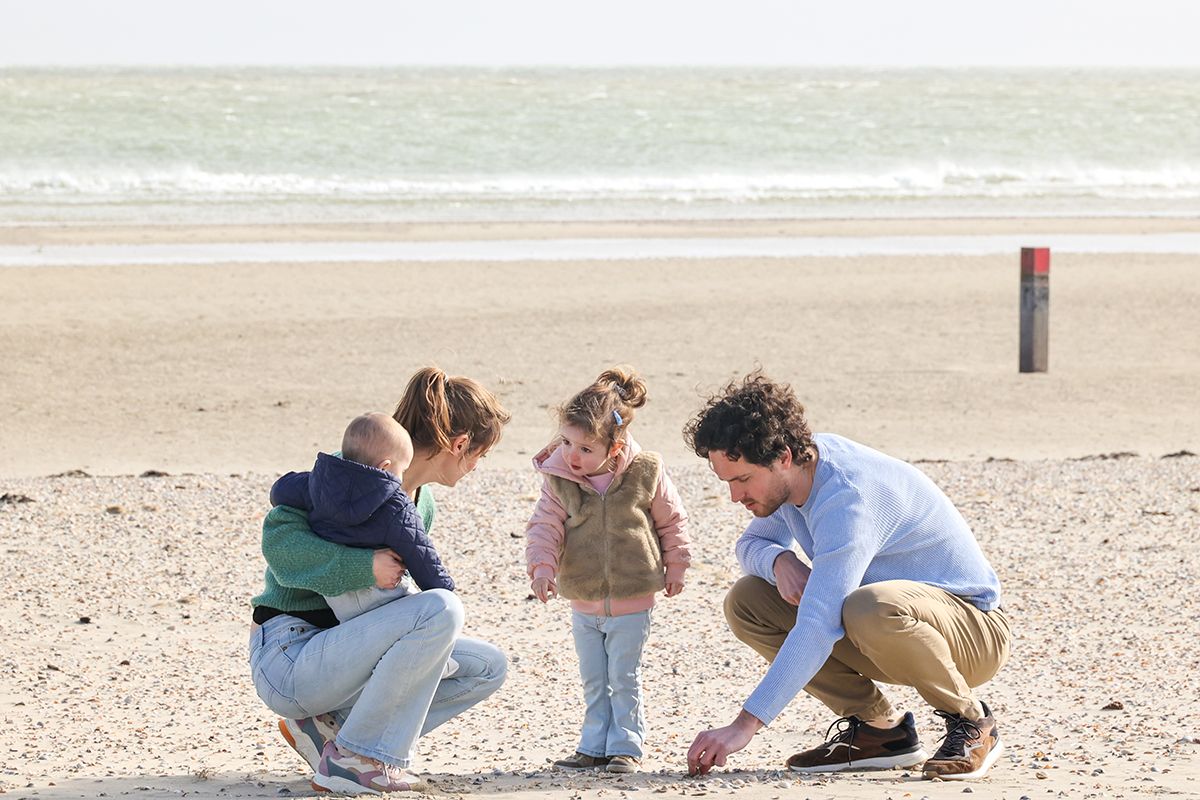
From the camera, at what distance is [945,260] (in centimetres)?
1883

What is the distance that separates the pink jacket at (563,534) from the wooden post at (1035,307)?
7416mm

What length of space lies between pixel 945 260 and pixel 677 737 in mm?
14775

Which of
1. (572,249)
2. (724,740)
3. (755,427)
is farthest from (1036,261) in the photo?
(572,249)

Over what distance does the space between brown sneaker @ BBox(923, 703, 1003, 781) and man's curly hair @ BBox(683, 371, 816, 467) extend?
32.8 inches

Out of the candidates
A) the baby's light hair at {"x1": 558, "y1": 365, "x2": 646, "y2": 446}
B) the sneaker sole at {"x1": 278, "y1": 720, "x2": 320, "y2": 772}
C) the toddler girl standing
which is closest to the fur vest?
the toddler girl standing

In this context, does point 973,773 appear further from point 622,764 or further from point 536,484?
point 536,484

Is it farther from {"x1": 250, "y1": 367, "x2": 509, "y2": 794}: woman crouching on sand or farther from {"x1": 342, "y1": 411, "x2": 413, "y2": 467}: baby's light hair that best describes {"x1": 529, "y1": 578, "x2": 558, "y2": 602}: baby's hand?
{"x1": 342, "y1": 411, "x2": 413, "y2": 467}: baby's light hair

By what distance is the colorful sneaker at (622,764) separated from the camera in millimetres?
4312

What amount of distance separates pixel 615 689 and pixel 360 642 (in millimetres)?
828

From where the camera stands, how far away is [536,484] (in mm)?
8234

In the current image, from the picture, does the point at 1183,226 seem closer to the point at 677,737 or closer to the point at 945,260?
the point at 945,260

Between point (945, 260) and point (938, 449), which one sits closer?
point (938, 449)

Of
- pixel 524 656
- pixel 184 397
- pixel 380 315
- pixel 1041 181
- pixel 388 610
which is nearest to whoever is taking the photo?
pixel 388 610

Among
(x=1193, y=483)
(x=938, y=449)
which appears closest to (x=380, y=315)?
(x=938, y=449)
